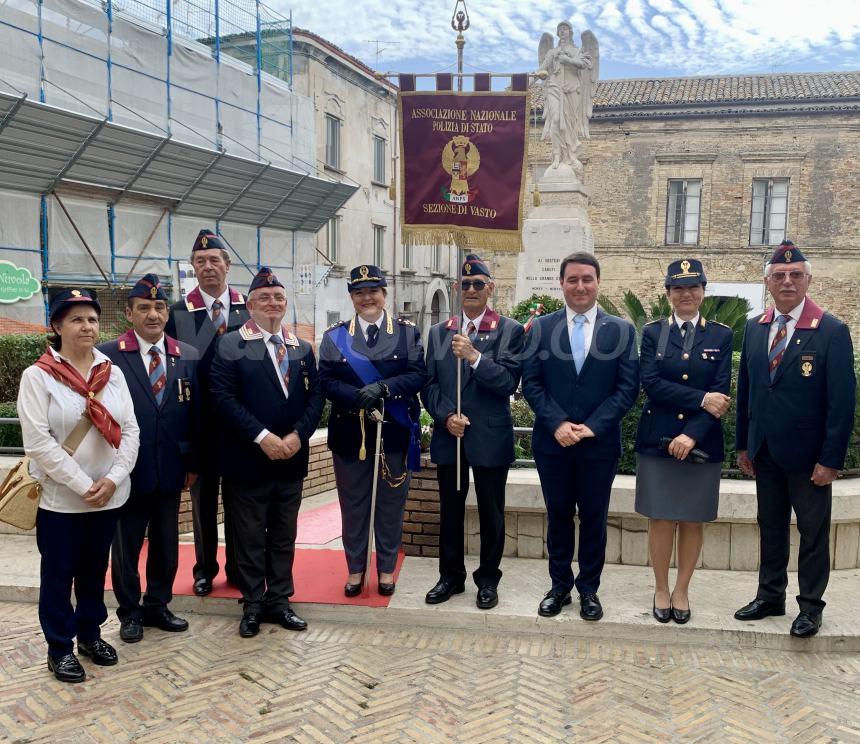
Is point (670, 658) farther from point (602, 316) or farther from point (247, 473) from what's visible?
point (247, 473)

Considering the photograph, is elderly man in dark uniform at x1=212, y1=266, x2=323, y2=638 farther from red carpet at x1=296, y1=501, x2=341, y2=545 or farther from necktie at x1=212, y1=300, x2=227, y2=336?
red carpet at x1=296, y1=501, x2=341, y2=545

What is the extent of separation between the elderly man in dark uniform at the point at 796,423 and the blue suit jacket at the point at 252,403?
2.71 meters

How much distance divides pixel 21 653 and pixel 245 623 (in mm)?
1252

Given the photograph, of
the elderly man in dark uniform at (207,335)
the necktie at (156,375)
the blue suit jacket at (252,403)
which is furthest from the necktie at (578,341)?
the necktie at (156,375)

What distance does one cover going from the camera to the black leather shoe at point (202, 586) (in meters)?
5.01

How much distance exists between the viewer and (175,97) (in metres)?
18.4

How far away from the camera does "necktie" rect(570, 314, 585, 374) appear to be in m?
4.62

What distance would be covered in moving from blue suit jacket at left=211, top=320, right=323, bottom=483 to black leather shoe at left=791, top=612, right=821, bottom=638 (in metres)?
3.05

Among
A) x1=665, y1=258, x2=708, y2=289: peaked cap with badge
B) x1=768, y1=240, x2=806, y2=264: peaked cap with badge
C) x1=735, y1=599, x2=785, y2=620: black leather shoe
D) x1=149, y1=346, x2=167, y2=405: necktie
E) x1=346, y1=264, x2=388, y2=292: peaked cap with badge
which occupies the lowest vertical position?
x1=735, y1=599, x2=785, y2=620: black leather shoe

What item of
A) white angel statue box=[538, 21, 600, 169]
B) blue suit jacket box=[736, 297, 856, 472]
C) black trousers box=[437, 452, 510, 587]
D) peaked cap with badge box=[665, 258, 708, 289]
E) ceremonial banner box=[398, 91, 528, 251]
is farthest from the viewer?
white angel statue box=[538, 21, 600, 169]

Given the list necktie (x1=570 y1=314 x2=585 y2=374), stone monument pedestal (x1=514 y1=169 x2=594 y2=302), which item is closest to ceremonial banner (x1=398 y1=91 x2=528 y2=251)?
necktie (x1=570 y1=314 x2=585 y2=374)

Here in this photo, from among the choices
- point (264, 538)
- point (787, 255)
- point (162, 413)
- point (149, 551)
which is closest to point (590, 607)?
point (264, 538)

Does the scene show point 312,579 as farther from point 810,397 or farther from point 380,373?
point 810,397

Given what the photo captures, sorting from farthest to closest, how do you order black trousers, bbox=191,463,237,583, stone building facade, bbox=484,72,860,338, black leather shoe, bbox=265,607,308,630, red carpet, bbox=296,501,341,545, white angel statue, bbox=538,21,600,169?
stone building facade, bbox=484,72,860,338 < white angel statue, bbox=538,21,600,169 < red carpet, bbox=296,501,341,545 < black trousers, bbox=191,463,237,583 < black leather shoe, bbox=265,607,308,630
